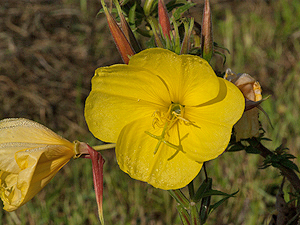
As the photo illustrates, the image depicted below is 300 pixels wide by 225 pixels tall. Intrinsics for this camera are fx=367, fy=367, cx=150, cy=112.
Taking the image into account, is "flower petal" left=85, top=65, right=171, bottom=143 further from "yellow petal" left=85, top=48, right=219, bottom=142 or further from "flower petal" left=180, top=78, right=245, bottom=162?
"flower petal" left=180, top=78, right=245, bottom=162

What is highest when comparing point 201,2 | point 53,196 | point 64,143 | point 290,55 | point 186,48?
point 186,48

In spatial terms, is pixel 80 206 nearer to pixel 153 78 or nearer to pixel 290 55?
pixel 153 78

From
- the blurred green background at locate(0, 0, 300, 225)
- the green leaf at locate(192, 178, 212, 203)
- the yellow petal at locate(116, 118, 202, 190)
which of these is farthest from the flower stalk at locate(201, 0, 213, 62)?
the blurred green background at locate(0, 0, 300, 225)

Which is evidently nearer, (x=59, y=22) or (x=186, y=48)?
(x=186, y=48)

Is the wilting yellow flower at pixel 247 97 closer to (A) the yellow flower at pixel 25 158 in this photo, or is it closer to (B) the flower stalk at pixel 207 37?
(B) the flower stalk at pixel 207 37

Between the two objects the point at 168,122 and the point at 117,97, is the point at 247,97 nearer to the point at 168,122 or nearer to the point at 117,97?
the point at 168,122

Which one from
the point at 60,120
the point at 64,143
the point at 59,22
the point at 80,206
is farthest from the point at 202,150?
the point at 59,22

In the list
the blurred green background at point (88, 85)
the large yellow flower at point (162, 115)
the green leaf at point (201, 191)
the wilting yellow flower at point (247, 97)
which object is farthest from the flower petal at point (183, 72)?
the blurred green background at point (88, 85)
